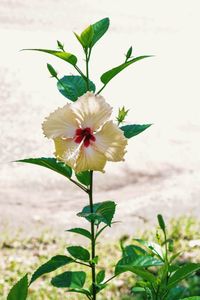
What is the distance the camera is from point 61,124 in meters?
1.32

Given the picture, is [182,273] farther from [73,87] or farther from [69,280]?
[73,87]

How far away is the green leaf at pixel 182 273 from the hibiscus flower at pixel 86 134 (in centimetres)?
30

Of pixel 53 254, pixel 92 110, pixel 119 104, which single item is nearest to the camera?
pixel 92 110

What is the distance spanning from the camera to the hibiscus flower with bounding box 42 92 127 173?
4.26ft

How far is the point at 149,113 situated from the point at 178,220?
2106mm

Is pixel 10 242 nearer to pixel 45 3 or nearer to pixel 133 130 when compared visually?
pixel 133 130

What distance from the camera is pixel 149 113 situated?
6.10 meters

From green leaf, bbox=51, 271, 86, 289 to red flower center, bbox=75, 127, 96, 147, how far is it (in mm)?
448

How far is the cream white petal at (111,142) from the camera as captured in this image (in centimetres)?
130

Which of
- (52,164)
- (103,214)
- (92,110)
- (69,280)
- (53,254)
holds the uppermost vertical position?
(92,110)

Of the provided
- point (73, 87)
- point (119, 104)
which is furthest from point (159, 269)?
point (119, 104)

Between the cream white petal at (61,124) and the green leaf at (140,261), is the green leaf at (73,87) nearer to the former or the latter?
the cream white petal at (61,124)

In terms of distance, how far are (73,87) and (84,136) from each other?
0.70ft

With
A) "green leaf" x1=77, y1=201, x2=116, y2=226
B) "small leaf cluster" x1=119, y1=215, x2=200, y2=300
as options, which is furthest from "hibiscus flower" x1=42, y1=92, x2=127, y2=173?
"small leaf cluster" x1=119, y1=215, x2=200, y2=300
